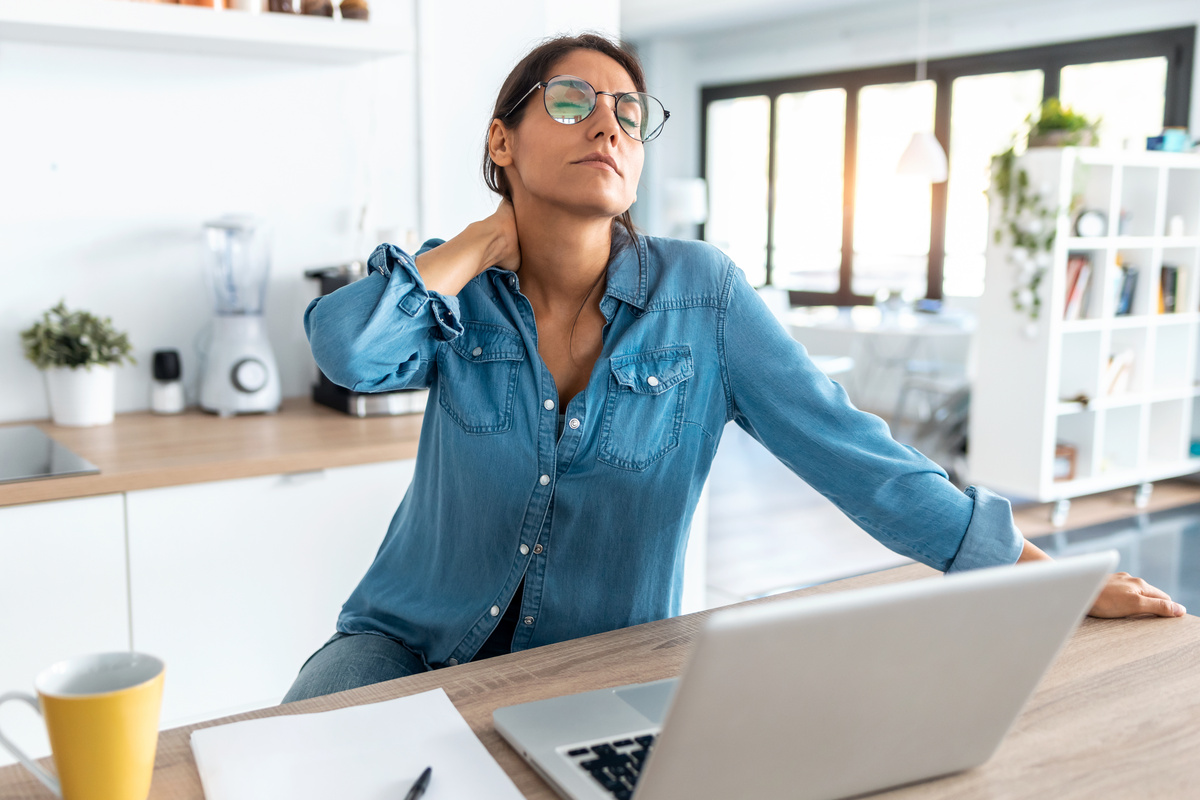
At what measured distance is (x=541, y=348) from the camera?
1358 mm

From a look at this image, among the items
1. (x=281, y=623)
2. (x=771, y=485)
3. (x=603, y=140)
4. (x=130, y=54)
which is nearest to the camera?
(x=603, y=140)

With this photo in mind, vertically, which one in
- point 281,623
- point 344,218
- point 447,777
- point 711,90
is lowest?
point 281,623

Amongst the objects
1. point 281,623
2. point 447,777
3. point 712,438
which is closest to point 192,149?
point 281,623

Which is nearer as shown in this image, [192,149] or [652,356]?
[652,356]

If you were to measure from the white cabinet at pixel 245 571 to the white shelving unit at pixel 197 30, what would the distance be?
2.97 feet

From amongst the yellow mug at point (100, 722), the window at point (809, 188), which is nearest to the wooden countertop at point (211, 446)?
the yellow mug at point (100, 722)

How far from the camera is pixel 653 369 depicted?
129 centimetres

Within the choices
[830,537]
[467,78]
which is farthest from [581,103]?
[830,537]

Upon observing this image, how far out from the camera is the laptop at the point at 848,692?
1.97 ft

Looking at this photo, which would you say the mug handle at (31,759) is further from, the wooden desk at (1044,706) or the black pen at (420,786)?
the black pen at (420,786)

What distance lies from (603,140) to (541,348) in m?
0.28

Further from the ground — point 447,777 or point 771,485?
point 447,777

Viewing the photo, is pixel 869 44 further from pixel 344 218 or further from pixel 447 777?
pixel 447 777

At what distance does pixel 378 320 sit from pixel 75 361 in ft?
4.15
